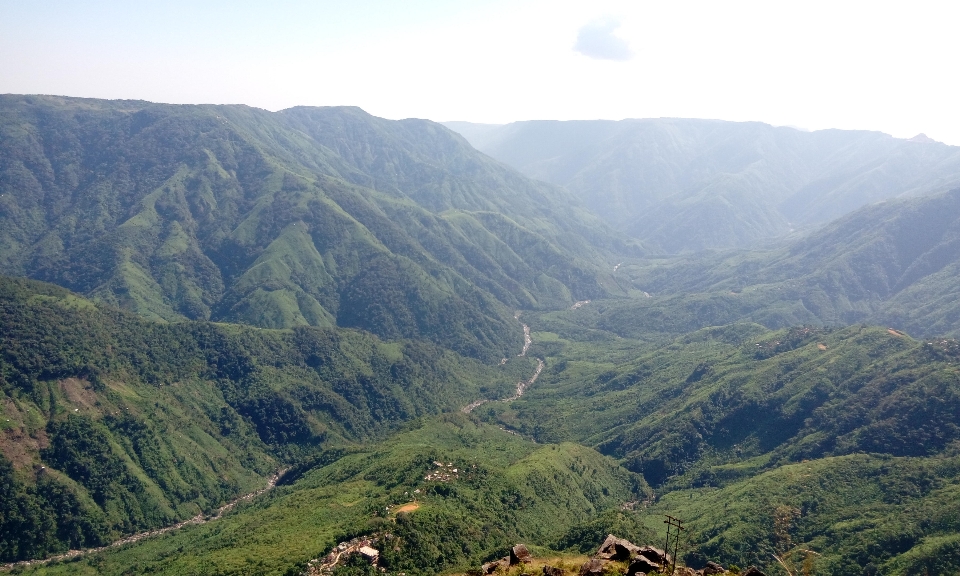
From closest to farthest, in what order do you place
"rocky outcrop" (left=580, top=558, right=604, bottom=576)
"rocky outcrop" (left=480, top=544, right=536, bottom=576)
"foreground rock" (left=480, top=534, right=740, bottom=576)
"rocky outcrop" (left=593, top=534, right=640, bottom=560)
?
1. "foreground rock" (left=480, top=534, right=740, bottom=576)
2. "rocky outcrop" (left=580, top=558, right=604, bottom=576)
3. "rocky outcrop" (left=593, top=534, right=640, bottom=560)
4. "rocky outcrop" (left=480, top=544, right=536, bottom=576)

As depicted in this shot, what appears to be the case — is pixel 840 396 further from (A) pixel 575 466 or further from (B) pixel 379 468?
(B) pixel 379 468

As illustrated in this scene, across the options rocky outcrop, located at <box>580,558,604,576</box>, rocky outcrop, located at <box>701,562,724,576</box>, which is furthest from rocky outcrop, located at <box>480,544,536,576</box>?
rocky outcrop, located at <box>701,562,724,576</box>

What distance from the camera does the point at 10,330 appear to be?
175250mm

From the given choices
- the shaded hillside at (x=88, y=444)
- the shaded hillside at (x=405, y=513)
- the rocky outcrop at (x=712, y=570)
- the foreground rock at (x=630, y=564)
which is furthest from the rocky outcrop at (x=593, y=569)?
the shaded hillside at (x=88, y=444)

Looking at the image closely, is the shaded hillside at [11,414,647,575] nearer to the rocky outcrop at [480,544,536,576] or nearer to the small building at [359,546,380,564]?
the small building at [359,546,380,564]

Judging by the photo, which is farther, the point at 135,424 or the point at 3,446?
the point at 135,424

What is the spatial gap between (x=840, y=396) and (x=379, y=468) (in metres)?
146

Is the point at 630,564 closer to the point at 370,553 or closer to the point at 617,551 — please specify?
the point at 617,551

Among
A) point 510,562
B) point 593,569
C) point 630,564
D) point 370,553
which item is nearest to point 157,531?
point 370,553

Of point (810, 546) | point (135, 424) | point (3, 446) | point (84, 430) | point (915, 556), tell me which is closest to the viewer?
point (915, 556)

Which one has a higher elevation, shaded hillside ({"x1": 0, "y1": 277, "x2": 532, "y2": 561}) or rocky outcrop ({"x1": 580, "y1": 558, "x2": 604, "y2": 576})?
rocky outcrop ({"x1": 580, "y1": 558, "x2": 604, "y2": 576})

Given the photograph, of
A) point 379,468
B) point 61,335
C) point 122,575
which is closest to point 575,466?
point 379,468

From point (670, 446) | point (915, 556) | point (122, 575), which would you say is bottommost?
point (122, 575)

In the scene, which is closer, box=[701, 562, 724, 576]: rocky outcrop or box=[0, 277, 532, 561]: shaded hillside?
box=[701, 562, 724, 576]: rocky outcrop
